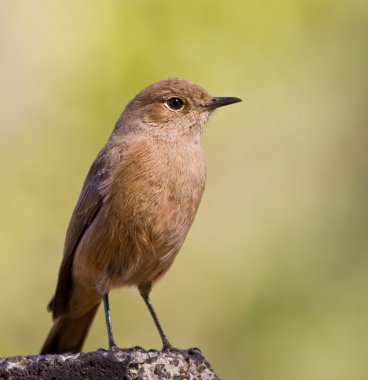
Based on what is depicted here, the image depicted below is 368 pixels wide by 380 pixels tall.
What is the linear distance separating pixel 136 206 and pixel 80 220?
0.78 metres

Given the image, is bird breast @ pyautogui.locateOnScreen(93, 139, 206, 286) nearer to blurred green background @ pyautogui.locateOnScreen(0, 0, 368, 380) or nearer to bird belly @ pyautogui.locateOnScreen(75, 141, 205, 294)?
bird belly @ pyautogui.locateOnScreen(75, 141, 205, 294)

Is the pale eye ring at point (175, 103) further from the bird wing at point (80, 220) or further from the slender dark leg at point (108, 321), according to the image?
the slender dark leg at point (108, 321)

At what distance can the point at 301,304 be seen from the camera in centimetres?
Result: 755

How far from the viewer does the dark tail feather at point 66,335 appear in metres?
7.22

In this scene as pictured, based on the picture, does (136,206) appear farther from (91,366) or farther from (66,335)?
(91,366)

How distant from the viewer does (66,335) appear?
7.31 meters

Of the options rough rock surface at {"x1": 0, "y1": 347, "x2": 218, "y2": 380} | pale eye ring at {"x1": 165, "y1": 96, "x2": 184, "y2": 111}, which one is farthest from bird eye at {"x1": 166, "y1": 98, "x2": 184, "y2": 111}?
rough rock surface at {"x1": 0, "y1": 347, "x2": 218, "y2": 380}

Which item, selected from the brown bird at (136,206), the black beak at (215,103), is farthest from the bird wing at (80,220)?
the black beak at (215,103)

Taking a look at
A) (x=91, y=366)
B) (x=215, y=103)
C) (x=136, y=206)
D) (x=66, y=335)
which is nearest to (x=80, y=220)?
(x=136, y=206)

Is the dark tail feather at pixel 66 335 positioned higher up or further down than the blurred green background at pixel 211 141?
further down

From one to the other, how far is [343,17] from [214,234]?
7.63 feet

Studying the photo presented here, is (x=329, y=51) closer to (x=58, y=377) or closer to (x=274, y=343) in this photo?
(x=274, y=343)

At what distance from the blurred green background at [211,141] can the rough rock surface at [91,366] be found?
3540 millimetres

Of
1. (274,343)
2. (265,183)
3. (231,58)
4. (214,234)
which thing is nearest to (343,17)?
(231,58)
